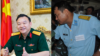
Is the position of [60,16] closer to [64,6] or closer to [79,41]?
[64,6]

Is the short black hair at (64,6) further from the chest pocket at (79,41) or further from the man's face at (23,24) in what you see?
the man's face at (23,24)

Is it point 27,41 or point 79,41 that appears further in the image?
point 27,41

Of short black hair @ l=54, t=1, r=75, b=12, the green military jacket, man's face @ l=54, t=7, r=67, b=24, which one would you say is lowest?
the green military jacket

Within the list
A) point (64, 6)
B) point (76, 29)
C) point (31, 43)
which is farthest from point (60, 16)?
point (31, 43)

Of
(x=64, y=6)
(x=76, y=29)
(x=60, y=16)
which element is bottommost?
(x=76, y=29)

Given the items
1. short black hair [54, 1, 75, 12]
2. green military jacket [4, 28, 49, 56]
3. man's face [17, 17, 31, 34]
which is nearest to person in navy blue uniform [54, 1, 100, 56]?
short black hair [54, 1, 75, 12]

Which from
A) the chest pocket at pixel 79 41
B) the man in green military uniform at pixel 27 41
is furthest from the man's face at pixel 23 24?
the chest pocket at pixel 79 41

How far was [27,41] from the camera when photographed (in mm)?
987

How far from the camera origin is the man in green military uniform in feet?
2.97

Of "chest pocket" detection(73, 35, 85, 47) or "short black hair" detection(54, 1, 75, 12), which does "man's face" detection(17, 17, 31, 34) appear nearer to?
"short black hair" detection(54, 1, 75, 12)

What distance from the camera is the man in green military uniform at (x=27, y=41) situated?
2.97 ft

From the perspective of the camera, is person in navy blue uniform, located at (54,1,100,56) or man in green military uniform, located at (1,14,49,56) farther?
man in green military uniform, located at (1,14,49,56)

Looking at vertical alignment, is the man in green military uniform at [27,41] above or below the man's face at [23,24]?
below

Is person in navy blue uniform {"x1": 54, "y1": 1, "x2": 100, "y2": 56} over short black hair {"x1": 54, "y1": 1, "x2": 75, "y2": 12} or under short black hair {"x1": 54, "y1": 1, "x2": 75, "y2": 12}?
under
